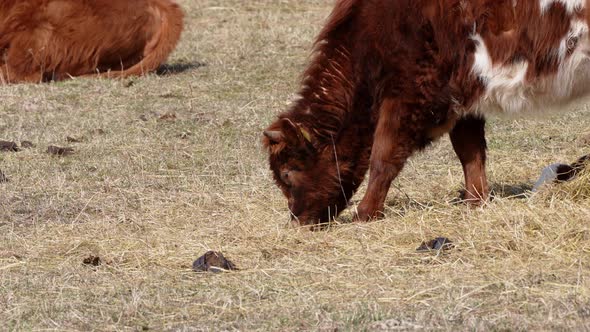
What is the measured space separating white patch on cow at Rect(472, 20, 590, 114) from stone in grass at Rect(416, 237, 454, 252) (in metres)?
0.96

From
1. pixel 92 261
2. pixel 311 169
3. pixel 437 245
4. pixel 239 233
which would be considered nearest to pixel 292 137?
pixel 311 169

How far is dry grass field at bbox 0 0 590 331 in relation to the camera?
4781 millimetres

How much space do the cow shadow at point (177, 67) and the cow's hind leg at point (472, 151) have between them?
17.3 ft

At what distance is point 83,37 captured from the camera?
1144 centimetres

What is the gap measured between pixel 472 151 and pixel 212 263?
2086 mm

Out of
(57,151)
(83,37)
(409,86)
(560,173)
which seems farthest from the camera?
(83,37)

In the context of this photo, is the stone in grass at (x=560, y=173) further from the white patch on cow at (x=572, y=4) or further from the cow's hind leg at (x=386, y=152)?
the white patch on cow at (x=572, y=4)

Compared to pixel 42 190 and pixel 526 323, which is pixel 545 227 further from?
pixel 42 190

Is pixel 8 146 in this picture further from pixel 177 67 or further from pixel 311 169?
pixel 177 67

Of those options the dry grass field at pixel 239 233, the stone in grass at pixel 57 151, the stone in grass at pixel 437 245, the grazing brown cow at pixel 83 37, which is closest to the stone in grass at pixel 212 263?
the dry grass field at pixel 239 233

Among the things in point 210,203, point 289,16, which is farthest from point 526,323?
point 289,16

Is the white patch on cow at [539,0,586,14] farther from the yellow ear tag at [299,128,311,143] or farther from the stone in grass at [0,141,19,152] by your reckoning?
the stone in grass at [0,141,19,152]

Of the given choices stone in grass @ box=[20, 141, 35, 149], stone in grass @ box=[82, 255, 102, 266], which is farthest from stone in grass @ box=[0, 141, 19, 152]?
stone in grass @ box=[82, 255, 102, 266]

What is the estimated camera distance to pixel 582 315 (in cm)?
450
